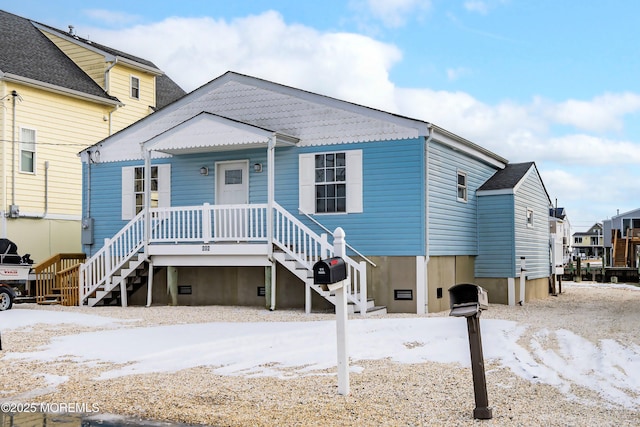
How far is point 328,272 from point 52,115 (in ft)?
58.2

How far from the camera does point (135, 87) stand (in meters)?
25.5

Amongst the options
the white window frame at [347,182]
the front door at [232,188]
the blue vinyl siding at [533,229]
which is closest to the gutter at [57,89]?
the front door at [232,188]

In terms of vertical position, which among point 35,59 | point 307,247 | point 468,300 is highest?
point 35,59

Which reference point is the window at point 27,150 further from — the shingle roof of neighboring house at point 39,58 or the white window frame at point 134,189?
the white window frame at point 134,189

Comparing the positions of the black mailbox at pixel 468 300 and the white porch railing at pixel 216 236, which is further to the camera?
the white porch railing at pixel 216 236

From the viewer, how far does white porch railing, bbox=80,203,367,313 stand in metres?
14.8

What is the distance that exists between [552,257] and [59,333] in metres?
16.2

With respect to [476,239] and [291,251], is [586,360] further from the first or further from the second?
[476,239]

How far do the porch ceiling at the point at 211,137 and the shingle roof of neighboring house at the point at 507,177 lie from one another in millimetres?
5767

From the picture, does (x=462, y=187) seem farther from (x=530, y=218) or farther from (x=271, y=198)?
(x=271, y=198)

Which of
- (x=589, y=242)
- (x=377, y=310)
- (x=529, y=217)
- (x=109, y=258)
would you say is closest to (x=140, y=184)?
(x=109, y=258)

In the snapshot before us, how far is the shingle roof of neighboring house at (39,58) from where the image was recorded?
21.7m

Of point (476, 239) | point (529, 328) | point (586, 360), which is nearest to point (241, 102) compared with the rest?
point (476, 239)

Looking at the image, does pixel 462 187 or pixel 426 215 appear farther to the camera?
pixel 462 187
